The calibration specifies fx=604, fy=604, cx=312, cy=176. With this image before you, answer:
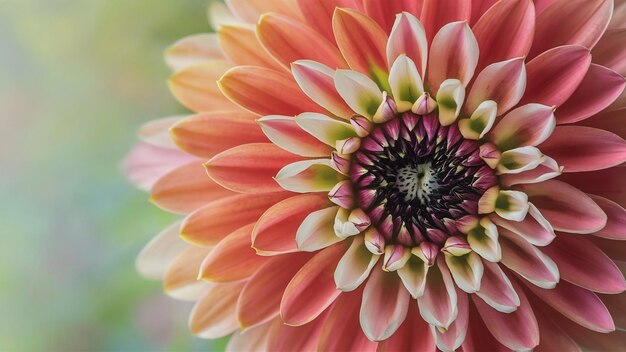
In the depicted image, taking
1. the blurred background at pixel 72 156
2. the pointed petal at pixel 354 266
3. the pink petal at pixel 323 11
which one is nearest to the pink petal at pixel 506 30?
the pink petal at pixel 323 11

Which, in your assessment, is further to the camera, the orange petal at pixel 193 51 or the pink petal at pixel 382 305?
the orange petal at pixel 193 51

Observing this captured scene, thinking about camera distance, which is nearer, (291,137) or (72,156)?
(291,137)

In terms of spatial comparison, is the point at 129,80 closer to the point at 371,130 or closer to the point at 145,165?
the point at 145,165

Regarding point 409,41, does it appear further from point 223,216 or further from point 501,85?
point 223,216

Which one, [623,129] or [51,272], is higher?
[51,272]

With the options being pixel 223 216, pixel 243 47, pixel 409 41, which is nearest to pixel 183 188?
pixel 223 216

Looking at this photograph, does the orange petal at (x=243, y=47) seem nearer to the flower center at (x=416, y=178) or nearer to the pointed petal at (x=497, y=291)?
the flower center at (x=416, y=178)

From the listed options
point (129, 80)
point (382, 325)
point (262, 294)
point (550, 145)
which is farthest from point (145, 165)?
point (550, 145)
